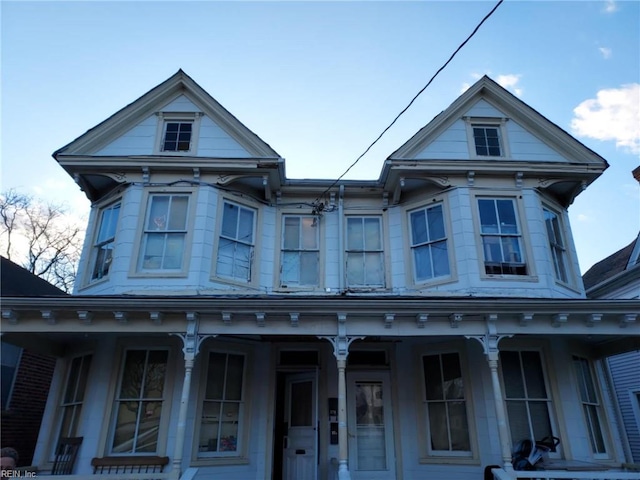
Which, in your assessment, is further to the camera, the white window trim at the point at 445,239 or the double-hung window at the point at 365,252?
the double-hung window at the point at 365,252

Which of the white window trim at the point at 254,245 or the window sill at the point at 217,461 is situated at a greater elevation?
the white window trim at the point at 254,245

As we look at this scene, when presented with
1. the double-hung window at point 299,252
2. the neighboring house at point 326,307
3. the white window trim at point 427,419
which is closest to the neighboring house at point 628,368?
the neighboring house at point 326,307

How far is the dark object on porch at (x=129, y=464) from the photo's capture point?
275 inches

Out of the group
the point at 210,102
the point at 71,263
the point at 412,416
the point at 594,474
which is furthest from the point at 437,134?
the point at 71,263

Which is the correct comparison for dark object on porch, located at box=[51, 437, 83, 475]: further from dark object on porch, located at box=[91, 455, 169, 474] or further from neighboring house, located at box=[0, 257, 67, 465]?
neighboring house, located at box=[0, 257, 67, 465]

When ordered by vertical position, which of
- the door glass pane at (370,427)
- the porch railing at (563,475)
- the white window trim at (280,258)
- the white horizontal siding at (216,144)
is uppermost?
the white horizontal siding at (216,144)

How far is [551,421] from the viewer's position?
7.62m

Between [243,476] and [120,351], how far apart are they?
10.1ft

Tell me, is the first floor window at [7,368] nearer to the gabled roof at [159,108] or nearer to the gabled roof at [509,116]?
the gabled roof at [159,108]

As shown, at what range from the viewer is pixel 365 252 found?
9352 millimetres

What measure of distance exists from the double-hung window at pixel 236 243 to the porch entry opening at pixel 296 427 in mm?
2257

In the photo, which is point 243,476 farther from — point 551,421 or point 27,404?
point 27,404

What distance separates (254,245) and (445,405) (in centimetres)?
478

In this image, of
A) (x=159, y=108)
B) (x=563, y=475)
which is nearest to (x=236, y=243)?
(x=159, y=108)
